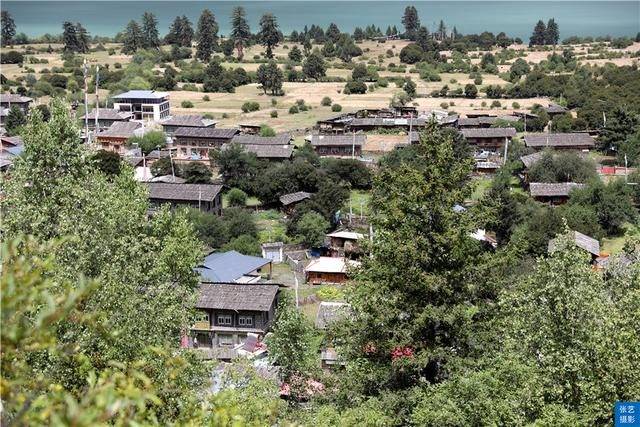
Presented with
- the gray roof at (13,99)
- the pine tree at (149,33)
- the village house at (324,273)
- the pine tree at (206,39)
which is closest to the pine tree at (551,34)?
the pine tree at (206,39)

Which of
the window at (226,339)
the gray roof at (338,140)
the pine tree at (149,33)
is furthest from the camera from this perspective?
the pine tree at (149,33)

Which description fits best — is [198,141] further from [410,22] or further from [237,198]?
[410,22]

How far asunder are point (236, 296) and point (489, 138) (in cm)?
2262

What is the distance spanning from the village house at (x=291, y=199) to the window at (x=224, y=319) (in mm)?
10191

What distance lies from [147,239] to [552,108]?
39.0 meters

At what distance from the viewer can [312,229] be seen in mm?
24312

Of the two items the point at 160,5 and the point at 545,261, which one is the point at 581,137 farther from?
the point at 160,5

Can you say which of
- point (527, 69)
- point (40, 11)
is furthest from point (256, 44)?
point (40, 11)

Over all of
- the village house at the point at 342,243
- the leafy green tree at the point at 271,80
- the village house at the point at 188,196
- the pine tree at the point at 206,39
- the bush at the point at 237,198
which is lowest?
the village house at the point at 342,243

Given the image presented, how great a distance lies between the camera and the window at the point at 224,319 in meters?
18.2

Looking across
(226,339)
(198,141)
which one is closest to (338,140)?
(198,141)

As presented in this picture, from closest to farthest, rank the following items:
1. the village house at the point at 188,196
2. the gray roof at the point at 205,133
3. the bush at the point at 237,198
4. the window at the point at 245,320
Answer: the window at the point at 245,320
the village house at the point at 188,196
the bush at the point at 237,198
the gray roof at the point at 205,133

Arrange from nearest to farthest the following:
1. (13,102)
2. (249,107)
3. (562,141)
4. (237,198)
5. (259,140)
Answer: (237,198) → (259,140) → (562,141) → (13,102) → (249,107)

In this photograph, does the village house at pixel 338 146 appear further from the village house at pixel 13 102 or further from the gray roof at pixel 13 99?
the gray roof at pixel 13 99
